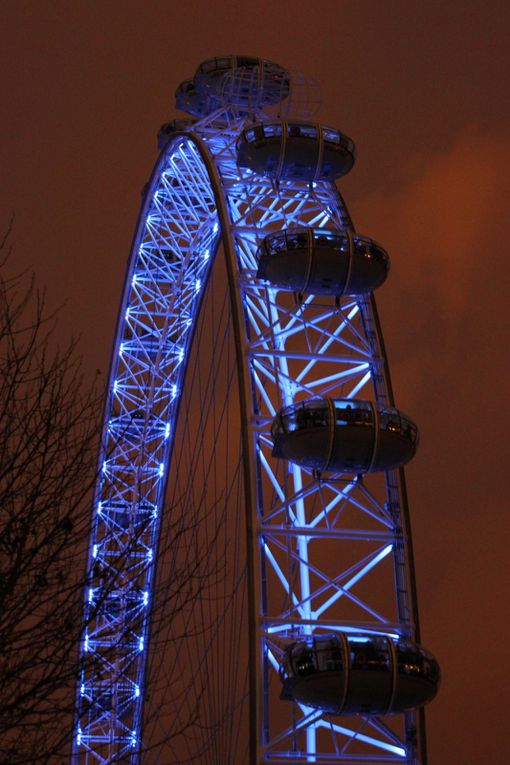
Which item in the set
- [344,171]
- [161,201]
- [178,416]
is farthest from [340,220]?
[178,416]

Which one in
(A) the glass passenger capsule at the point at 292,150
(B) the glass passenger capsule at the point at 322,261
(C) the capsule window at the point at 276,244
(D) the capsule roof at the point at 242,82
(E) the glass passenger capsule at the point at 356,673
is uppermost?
(D) the capsule roof at the point at 242,82

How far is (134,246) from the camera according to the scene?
31.0 metres

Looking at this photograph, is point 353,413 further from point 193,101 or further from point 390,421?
point 193,101

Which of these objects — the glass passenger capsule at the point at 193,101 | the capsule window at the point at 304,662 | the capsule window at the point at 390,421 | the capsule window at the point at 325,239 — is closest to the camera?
the capsule window at the point at 304,662

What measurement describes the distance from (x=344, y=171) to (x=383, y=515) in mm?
6305

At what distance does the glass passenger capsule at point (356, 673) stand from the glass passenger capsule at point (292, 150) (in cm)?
887

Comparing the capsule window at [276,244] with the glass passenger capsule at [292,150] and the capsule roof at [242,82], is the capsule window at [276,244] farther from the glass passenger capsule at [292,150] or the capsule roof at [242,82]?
the capsule roof at [242,82]

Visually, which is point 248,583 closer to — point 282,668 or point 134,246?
point 282,668

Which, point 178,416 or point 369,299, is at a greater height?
point 178,416

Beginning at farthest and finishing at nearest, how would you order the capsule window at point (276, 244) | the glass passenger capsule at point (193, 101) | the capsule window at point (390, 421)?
the glass passenger capsule at point (193, 101), the capsule window at point (276, 244), the capsule window at point (390, 421)

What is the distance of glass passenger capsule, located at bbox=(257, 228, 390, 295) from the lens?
22594 millimetres

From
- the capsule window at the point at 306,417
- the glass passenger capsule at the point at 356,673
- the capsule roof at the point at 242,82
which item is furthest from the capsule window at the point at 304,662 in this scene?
the capsule roof at the point at 242,82

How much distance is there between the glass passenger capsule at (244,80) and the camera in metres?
27.1

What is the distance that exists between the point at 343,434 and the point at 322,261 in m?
3.30
